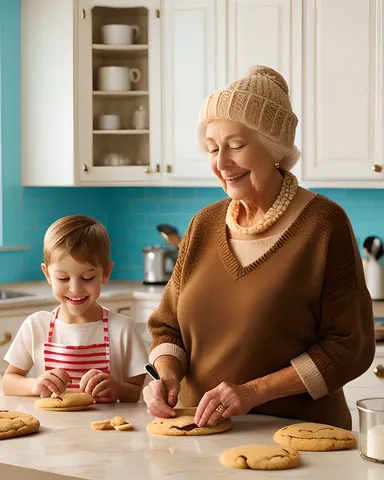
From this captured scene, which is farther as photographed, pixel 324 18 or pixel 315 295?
pixel 324 18

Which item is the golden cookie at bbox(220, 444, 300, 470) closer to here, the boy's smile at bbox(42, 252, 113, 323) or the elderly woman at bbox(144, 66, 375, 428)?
the elderly woman at bbox(144, 66, 375, 428)

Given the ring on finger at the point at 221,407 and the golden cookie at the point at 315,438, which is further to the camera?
the ring on finger at the point at 221,407

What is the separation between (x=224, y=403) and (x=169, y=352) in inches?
11.2

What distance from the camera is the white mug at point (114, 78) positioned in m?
4.54

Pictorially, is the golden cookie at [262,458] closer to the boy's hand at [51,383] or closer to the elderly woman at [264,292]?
the elderly woman at [264,292]

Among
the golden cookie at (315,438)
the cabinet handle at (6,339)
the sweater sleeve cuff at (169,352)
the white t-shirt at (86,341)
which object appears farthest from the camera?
the cabinet handle at (6,339)

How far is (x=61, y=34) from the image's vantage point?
177 inches

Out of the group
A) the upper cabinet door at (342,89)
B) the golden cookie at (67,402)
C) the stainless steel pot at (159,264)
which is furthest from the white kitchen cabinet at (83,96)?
the golden cookie at (67,402)

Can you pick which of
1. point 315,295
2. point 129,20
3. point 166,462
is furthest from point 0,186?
point 166,462

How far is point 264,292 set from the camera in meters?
1.96

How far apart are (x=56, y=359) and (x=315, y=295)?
0.64m

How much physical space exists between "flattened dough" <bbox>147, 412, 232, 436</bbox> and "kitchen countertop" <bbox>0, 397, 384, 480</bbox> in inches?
0.6

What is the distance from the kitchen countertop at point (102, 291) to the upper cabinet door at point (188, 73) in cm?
56

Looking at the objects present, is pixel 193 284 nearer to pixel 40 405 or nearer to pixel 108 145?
pixel 40 405
